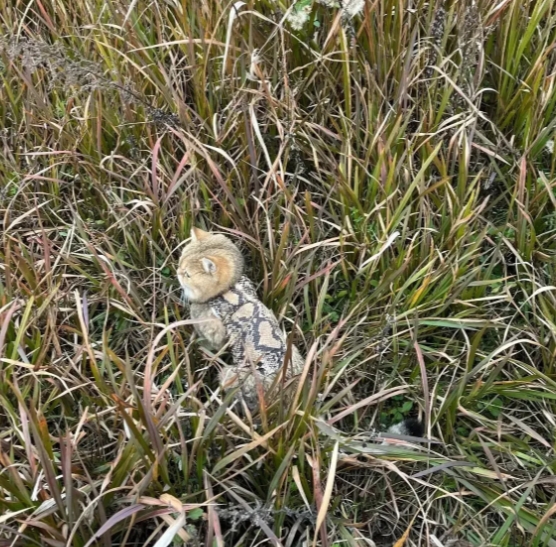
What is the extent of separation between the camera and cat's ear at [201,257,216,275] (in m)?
2.56

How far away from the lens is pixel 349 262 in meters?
2.76

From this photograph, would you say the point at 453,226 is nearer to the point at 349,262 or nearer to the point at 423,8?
the point at 349,262

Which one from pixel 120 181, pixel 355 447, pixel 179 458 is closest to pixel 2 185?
pixel 120 181

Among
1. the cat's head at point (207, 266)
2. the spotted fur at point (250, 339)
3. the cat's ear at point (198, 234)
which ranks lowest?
the spotted fur at point (250, 339)

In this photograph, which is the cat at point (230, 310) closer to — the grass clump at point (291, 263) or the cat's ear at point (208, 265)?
the cat's ear at point (208, 265)

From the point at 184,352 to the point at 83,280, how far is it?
741 mm

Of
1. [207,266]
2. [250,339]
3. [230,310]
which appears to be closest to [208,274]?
[207,266]

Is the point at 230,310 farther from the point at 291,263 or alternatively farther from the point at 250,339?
the point at 291,263

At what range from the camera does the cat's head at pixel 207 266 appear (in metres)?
2.60

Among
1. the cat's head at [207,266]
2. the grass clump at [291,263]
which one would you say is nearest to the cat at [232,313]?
the cat's head at [207,266]

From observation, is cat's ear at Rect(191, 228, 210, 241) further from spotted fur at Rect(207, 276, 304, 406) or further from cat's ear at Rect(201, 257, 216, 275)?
spotted fur at Rect(207, 276, 304, 406)

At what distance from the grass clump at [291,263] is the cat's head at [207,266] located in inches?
A: 5.7

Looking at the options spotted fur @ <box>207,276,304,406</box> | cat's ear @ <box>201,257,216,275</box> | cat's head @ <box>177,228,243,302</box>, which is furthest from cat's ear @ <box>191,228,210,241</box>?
spotted fur @ <box>207,276,304,406</box>

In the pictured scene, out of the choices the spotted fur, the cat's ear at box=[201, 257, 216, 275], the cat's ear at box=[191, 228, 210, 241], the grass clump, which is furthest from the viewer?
the cat's ear at box=[191, 228, 210, 241]
